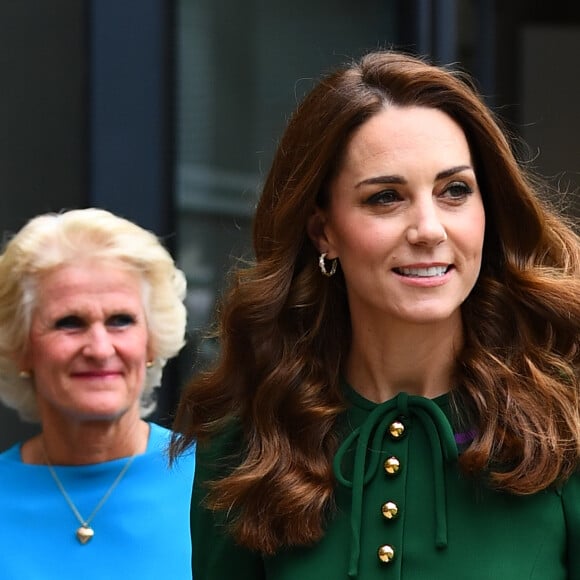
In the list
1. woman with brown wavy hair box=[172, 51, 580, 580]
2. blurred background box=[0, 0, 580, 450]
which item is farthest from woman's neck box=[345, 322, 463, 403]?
blurred background box=[0, 0, 580, 450]

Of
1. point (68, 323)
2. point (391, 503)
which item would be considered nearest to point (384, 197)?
point (391, 503)

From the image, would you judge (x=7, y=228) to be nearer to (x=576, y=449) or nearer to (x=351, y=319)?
(x=351, y=319)

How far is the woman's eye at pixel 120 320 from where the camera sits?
3.96 m

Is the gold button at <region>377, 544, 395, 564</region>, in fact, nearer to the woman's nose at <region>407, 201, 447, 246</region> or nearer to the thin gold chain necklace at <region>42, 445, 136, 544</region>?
the woman's nose at <region>407, 201, 447, 246</region>

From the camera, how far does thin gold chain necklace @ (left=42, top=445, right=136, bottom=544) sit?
3803mm

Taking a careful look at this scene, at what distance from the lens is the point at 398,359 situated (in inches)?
99.4

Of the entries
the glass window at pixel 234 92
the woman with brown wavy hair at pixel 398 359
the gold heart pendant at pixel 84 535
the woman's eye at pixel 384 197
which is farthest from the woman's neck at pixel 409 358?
the glass window at pixel 234 92

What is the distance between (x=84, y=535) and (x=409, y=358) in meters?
1.58

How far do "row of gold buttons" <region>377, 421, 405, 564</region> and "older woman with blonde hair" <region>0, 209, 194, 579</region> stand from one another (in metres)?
1.37

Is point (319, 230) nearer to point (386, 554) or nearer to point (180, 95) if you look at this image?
point (386, 554)

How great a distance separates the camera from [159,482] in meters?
3.93

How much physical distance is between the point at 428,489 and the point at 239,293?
1.76 ft

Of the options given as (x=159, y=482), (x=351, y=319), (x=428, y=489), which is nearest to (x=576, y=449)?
(x=428, y=489)

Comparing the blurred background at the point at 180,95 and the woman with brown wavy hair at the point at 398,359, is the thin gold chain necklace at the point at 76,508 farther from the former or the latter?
the woman with brown wavy hair at the point at 398,359
